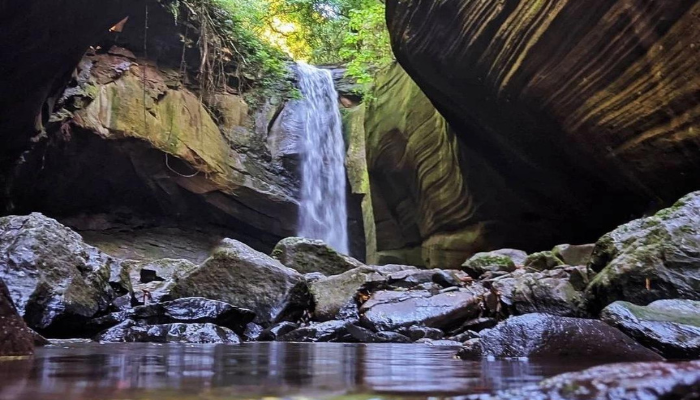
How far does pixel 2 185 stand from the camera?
995cm

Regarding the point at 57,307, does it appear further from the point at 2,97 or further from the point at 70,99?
the point at 70,99

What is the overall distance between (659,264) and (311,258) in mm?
4696

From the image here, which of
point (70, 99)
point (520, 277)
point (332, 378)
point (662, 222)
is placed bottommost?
point (332, 378)

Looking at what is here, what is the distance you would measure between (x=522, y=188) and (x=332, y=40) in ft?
31.9

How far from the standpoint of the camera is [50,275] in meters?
4.55

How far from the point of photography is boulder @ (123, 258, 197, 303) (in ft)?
19.7

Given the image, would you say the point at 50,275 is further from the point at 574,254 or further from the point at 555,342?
the point at 574,254

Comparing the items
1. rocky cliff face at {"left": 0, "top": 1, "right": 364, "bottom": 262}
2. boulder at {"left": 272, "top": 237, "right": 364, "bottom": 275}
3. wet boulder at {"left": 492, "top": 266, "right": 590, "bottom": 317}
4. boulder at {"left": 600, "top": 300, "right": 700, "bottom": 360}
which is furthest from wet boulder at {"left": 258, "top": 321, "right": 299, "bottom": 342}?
rocky cliff face at {"left": 0, "top": 1, "right": 364, "bottom": 262}

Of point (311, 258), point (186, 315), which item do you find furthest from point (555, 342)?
point (311, 258)

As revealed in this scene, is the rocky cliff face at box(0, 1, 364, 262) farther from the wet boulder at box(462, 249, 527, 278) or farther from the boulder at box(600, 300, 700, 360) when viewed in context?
the boulder at box(600, 300, 700, 360)

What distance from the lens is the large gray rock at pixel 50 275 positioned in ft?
14.0

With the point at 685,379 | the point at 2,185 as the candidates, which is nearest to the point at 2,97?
the point at 2,185

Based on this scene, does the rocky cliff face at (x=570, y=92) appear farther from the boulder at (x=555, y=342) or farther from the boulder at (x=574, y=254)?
the boulder at (x=555, y=342)

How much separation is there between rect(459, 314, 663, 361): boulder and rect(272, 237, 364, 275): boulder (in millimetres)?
4947
